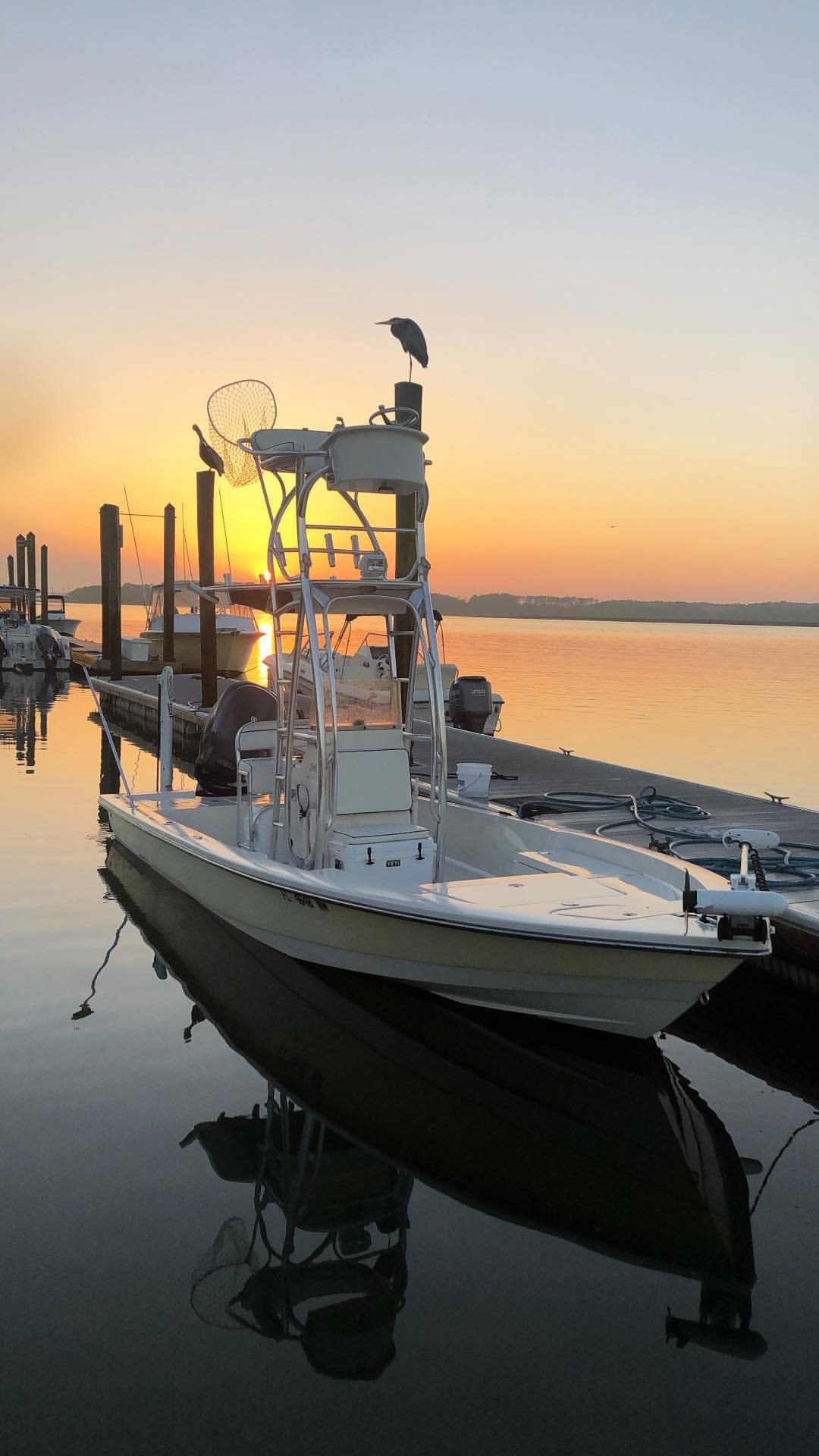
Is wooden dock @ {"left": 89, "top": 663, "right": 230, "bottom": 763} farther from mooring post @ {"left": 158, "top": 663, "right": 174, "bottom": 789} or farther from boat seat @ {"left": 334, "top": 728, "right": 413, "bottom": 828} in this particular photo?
boat seat @ {"left": 334, "top": 728, "right": 413, "bottom": 828}

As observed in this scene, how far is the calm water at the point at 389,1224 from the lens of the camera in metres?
3.55

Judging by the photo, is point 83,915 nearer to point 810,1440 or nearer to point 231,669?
point 810,1440

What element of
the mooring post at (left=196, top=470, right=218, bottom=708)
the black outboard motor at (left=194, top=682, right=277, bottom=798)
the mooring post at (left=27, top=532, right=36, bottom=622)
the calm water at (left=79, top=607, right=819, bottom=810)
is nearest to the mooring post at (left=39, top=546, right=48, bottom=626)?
the mooring post at (left=27, top=532, right=36, bottom=622)

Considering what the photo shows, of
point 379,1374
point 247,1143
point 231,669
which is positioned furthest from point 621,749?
point 379,1374

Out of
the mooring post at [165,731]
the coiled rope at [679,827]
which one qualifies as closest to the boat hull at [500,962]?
the coiled rope at [679,827]

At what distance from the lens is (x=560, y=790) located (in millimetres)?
12367

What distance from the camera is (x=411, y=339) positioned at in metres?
10.2

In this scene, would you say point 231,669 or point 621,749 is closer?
point 621,749

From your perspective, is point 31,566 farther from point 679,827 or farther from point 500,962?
point 500,962

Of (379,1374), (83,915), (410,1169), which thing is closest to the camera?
(379,1374)

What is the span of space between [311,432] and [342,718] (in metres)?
1.98

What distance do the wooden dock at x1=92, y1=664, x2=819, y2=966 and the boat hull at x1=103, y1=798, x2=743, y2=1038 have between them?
148cm

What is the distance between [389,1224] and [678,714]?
30.3 meters

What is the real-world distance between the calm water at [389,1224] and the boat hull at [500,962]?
50 centimetres
